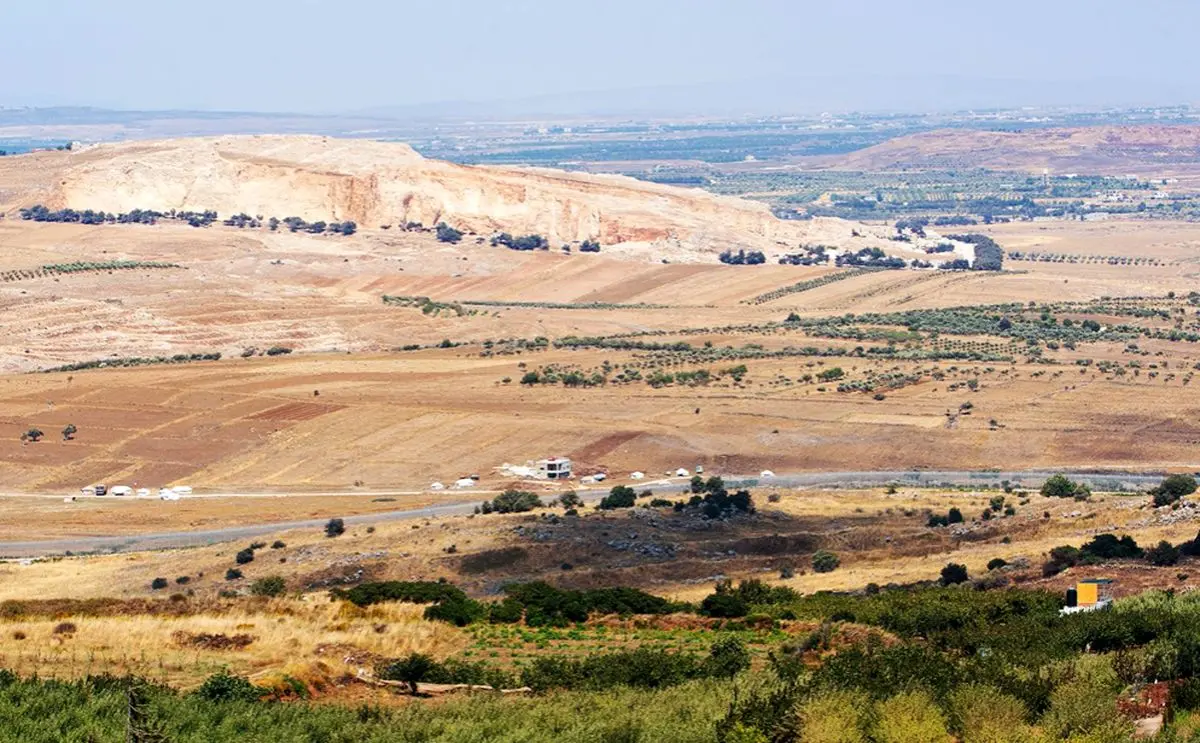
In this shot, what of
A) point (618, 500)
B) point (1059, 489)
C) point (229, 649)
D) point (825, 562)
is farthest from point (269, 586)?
point (1059, 489)

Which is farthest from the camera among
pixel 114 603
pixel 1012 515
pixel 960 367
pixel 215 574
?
pixel 960 367

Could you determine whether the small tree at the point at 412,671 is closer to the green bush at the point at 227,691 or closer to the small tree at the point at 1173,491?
the green bush at the point at 227,691

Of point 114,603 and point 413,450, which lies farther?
point 413,450

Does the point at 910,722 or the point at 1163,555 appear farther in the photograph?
the point at 1163,555

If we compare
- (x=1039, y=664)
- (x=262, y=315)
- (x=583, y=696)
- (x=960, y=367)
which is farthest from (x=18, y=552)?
(x=262, y=315)

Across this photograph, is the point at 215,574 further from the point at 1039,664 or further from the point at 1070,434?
the point at 1070,434

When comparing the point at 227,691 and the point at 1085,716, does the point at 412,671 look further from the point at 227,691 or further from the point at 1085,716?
the point at 1085,716
